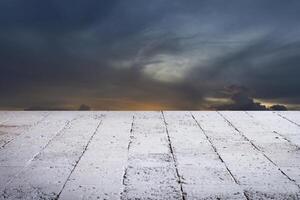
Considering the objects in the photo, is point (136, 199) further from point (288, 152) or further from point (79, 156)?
point (288, 152)

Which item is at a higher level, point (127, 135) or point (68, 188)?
point (127, 135)

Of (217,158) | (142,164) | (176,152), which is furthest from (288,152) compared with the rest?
(142,164)

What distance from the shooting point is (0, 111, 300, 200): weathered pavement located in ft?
11.8

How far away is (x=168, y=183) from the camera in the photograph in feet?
12.3

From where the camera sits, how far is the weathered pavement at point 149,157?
360cm

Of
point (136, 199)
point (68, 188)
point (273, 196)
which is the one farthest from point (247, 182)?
point (68, 188)

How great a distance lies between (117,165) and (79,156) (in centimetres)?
55

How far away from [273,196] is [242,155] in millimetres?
1276

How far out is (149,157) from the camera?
4594 mm

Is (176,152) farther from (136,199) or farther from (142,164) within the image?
(136,199)

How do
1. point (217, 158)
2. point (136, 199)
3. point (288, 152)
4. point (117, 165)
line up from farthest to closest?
point (288, 152) → point (217, 158) → point (117, 165) → point (136, 199)

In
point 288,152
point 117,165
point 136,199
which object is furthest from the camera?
point 288,152

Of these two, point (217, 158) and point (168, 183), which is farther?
point (217, 158)

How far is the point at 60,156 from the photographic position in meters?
4.62
